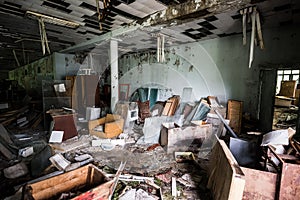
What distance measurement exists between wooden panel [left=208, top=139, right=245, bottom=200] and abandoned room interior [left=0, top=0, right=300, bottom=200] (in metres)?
0.01

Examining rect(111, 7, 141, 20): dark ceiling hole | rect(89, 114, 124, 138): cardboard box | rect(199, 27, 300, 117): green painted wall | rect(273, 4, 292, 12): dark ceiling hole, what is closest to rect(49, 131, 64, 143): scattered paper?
rect(89, 114, 124, 138): cardboard box

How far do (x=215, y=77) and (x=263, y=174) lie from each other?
3.97 metres

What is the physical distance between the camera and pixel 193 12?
2902 mm

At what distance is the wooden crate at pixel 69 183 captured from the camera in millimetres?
1741

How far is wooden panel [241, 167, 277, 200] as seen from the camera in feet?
6.20

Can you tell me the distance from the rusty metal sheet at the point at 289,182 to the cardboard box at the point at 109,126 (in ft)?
11.2

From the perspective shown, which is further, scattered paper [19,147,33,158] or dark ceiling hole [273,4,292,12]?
scattered paper [19,147,33,158]

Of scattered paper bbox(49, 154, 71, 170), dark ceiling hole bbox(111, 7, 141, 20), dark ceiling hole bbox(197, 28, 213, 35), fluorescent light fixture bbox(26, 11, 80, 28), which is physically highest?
dark ceiling hole bbox(197, 28, 213, 35)

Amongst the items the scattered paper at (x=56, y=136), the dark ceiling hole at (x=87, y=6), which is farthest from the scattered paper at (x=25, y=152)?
the dark ceiling hole at (x=87, y=6)

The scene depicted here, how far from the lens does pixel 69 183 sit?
195cm

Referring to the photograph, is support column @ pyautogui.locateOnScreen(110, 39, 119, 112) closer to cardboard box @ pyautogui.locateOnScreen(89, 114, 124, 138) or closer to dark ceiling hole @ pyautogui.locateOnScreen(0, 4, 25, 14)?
cardboard box @ pyautogui.locateOnScreen(89, 114, 124, 138)

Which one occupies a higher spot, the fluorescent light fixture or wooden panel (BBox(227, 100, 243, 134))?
the fluorescent light fixture

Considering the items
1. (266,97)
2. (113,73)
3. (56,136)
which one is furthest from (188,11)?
(56,136)

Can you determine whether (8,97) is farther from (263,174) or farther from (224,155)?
(263,174)
